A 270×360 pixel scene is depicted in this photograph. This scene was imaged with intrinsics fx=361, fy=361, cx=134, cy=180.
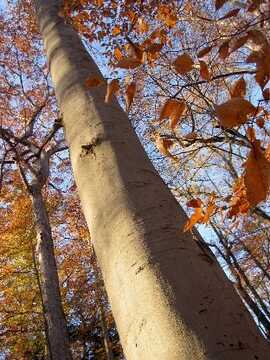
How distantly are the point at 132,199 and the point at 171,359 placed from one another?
1.29 ft

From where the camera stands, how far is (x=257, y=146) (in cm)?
83

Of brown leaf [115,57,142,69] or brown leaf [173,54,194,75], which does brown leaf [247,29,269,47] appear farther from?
brown leaf [115,57,142,69]

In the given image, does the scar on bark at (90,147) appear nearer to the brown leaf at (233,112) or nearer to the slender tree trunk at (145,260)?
the slender tree trunk at (145,260)

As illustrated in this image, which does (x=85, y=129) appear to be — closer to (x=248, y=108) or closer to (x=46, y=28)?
(x=248, y=108)

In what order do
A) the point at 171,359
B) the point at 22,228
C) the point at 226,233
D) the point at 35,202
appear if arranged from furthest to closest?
the point at 226,233 → the point at 22,228 → the point at 35,202 → the point at 171,359

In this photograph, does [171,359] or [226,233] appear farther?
[226,233]

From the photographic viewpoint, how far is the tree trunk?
19.1ft

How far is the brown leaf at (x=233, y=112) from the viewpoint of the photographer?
81 cm

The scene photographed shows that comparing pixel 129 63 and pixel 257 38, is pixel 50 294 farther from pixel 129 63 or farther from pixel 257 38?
pixel 257 38

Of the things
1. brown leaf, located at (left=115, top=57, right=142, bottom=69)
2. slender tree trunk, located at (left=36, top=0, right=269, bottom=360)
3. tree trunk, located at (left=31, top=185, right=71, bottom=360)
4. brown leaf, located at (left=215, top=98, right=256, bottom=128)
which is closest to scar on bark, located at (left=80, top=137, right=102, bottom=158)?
slender tree trunk, located at (left=36, top=0, right=269, bottom=360)

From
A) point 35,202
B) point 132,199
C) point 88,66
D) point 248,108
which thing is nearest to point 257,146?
point 248,108

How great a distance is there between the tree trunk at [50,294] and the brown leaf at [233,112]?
19.3 ft

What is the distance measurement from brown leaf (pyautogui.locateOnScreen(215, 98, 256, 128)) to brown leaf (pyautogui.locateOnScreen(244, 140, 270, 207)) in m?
0.07

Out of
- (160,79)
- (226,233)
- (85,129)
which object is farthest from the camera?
(226,233)
